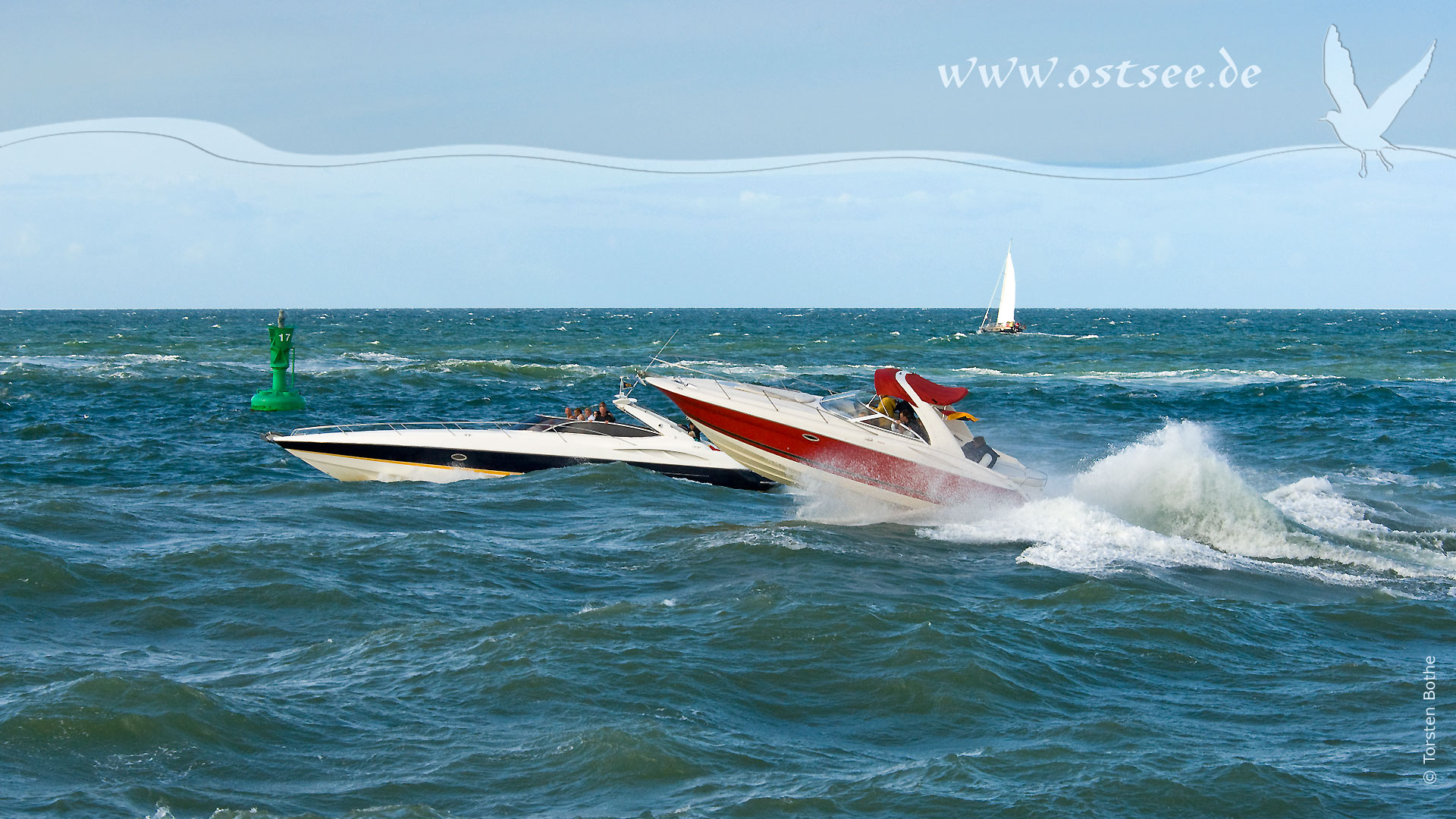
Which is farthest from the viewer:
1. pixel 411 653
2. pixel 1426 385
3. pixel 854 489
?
pixel 1426 385

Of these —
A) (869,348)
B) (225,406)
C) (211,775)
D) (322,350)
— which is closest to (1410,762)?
(211,775)

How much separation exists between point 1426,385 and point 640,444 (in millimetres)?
37082

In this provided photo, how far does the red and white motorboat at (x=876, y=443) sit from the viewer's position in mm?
17797

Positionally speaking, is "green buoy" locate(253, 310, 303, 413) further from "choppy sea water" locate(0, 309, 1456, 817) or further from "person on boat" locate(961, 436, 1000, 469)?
"person on boat" locate(961, 436, 1000, 469)

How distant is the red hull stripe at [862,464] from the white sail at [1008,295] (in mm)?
81632

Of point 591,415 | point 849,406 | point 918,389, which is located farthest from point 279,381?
point 918,389

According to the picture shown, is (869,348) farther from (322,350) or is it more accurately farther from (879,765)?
(879,765)

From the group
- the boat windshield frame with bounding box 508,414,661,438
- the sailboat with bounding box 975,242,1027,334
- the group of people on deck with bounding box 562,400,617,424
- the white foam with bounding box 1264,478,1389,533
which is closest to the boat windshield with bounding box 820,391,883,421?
the boat windshield frame with bounding box 508,414,661,438

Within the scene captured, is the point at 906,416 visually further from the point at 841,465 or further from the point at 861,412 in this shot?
the point at 841,465

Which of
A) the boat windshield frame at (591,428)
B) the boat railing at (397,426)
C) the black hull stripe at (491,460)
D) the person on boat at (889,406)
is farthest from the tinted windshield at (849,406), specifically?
the boat railing at (397,426)

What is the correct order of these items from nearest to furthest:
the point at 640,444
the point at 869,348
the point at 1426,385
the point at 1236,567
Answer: the point at 1236,567 → the point at 640,444 → the point at 1426,385 → the point at 869,348

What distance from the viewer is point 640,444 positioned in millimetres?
22484

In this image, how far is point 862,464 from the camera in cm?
1800

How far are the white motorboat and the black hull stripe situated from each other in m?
0.01
